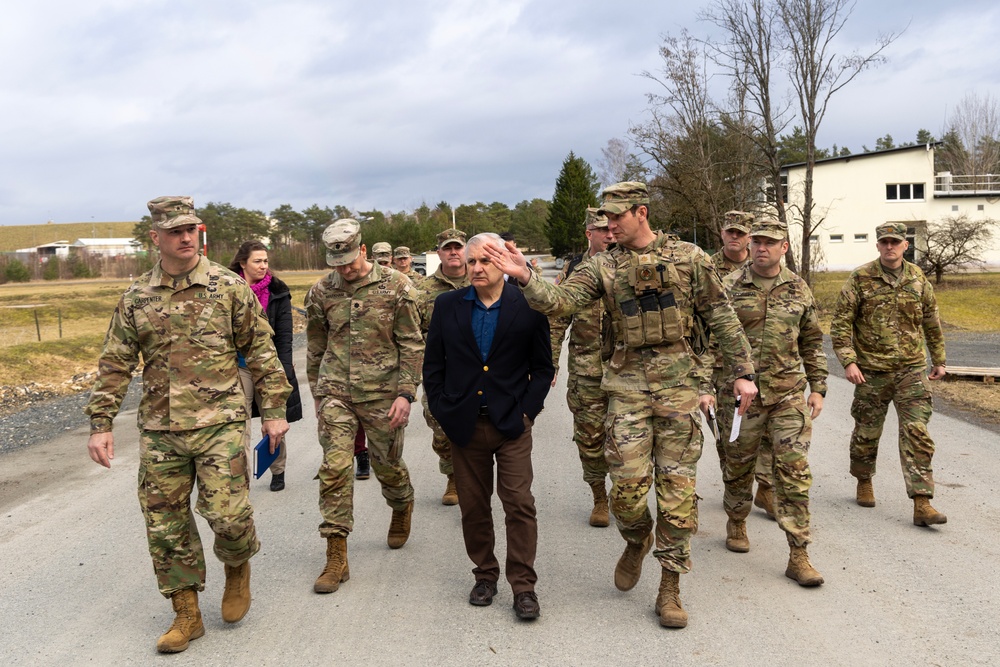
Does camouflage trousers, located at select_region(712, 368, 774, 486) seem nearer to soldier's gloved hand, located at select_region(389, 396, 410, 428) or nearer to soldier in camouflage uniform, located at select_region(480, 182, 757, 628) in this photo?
soldier in camouflage uniform, located at select_region(480, 182, 757, 628)

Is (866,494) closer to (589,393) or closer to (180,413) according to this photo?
(589,393)

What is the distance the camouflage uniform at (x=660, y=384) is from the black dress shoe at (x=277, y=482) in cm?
382

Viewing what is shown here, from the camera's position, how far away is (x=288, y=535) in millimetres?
6250

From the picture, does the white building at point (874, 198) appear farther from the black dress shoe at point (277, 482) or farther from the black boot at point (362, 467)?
the black dress shoe at point (277, 482)

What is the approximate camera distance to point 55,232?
7126 inches

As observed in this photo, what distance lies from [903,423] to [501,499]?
3524mm

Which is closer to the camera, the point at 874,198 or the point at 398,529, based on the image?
the point at 398,529

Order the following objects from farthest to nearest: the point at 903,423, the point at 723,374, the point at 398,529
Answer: the point at 723,374 < the point at 903,423 < the point at 398,529

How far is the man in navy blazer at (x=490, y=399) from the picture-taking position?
479 cm

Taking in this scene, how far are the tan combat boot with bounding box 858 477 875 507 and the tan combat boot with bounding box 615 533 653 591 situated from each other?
2.60m

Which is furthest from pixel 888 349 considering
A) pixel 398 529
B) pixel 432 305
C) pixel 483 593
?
pixel 398 529

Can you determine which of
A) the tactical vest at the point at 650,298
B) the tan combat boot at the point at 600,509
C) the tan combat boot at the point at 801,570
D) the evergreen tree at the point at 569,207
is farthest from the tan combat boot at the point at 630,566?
the evergreen tree at the point at 569,207

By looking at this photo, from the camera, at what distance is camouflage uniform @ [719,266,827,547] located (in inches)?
222

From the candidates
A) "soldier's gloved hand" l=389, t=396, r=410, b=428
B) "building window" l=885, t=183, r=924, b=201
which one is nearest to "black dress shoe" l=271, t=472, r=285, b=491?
"soldier's gloved hand" l=389, t=396, r=410, b=428
